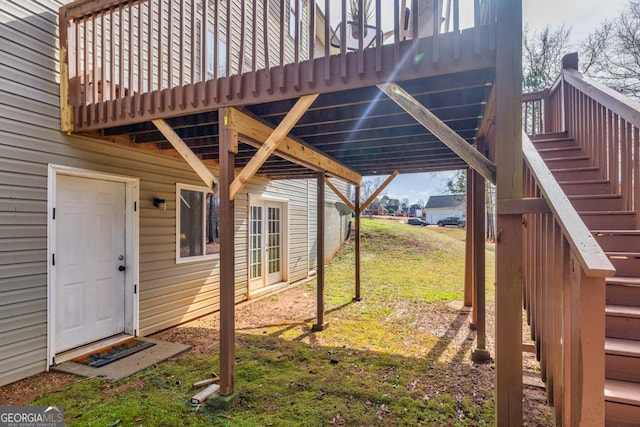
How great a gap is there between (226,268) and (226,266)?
0.02 m

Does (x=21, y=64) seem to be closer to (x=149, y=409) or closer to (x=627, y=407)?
(x=149, y=409)


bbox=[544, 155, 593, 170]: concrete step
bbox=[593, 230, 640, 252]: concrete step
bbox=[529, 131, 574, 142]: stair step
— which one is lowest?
bbox=[593, 230, 640, 252]: concrete step

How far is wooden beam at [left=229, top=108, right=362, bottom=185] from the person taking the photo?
2943 millimetres

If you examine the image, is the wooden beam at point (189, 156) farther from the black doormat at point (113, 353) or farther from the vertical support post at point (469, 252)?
the vertical support post at point (469, 252)

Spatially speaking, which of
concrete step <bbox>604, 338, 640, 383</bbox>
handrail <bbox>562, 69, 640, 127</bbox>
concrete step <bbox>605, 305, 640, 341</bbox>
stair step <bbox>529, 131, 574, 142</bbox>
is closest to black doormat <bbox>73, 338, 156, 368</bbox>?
concrete step <bbox>604, 338, 640, 383</bbox>

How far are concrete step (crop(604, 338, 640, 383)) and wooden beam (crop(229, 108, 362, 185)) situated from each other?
9.81 ft

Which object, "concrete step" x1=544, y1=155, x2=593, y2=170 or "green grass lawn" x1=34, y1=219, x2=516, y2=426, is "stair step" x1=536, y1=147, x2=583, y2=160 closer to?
"concrete step" x1=544, y1=155, x2=593, y2=170

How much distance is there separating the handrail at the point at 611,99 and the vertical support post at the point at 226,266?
10.3 ft

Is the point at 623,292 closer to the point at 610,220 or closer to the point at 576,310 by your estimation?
the point at 610,220

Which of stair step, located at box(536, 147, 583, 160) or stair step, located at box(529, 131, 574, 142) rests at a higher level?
stair step, located at box(529, 131, 574, 142)

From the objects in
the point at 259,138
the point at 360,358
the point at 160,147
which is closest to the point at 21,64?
the point at 160,147

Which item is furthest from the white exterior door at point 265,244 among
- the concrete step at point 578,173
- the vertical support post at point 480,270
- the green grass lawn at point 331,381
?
the concrete step at point 578,173

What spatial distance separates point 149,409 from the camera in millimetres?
2629

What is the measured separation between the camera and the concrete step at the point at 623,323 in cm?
196
